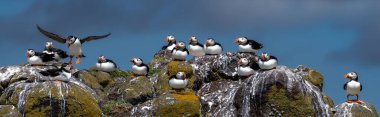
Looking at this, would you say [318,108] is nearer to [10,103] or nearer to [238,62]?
[238,62]

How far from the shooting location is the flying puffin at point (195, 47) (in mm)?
36750

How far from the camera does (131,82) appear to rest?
35.2 meters

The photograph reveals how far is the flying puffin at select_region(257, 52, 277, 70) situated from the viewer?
3164 cm

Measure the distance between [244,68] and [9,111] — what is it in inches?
356

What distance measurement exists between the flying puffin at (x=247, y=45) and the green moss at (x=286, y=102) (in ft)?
18.8

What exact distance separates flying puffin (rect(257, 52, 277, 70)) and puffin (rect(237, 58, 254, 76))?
1.02 m

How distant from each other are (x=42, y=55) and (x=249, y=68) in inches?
296

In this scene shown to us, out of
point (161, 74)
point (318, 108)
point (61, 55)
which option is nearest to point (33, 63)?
point (61, 55)

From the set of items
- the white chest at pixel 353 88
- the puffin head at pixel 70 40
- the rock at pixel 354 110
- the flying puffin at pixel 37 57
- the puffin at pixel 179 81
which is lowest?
the rock at pixel 354 110

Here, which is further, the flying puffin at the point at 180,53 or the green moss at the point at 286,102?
the flying puffin at the point at 180,53

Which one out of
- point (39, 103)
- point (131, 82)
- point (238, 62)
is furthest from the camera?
point (131, 82)

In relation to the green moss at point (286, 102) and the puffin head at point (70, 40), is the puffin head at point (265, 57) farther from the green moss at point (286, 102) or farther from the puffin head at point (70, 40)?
the puffin head at point (70, 40)

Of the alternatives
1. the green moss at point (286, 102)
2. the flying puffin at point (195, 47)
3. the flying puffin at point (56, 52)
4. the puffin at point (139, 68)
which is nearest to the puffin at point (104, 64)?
the puffin at point (139, 68)

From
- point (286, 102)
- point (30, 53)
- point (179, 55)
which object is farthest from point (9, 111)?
point (179, 55)
